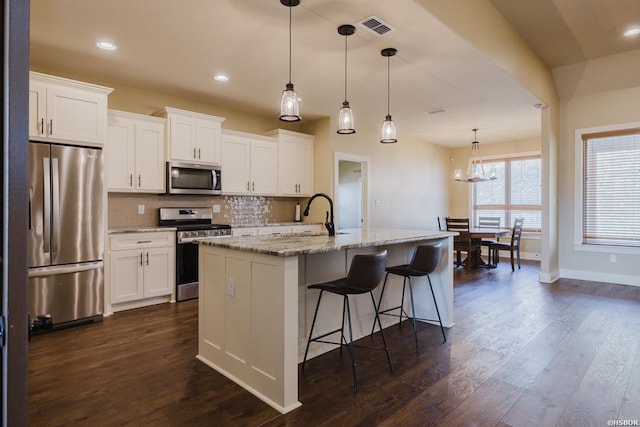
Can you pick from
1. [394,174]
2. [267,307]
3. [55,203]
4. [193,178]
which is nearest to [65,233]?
[55,203]

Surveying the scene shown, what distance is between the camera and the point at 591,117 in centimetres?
539

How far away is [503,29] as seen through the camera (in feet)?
12.5

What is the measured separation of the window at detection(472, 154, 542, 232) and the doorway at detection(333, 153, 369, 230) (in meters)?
3.38

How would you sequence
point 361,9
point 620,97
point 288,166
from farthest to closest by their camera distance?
point 288,166 < point 620,97 < point 361,9

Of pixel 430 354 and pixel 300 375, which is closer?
pixel 300 375

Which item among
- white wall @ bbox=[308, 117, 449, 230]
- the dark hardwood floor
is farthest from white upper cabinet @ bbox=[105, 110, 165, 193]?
white wall @ bbox=[308, 117, 449, 230]

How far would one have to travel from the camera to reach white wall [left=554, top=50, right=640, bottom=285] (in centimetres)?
500

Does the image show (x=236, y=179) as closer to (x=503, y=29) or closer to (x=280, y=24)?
(x=280, y=24)

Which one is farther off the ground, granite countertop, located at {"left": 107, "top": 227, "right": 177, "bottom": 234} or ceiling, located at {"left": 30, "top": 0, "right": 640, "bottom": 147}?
ceiling, located at {"left": 30, "top": 0, "right": 640, "bottom": 147}

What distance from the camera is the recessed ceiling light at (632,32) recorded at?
160 inches

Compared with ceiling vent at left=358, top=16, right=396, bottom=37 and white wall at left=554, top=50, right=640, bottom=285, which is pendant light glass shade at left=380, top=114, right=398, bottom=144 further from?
white wall at left=554, top=50, right=640, bottom=285

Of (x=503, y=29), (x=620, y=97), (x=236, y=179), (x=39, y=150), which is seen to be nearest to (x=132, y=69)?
(x=39, y=150)

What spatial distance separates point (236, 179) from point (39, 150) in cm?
238

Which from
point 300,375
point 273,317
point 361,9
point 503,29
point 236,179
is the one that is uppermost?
point 503,29
